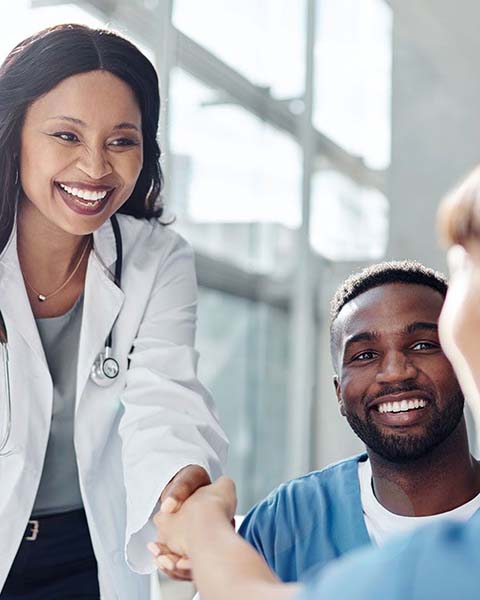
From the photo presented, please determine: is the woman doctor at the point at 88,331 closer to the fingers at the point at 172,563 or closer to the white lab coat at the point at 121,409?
the white lab coat at the point at 121,409

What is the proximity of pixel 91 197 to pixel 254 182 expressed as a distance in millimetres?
2875

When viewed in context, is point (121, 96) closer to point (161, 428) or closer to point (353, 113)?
point (161, 428)

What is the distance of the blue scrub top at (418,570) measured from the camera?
0.72m

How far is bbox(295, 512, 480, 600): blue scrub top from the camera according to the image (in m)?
0.72

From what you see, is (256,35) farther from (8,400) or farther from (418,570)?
(418,570)

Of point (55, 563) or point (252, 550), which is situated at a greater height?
point (252, 550)

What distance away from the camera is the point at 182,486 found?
139 cm

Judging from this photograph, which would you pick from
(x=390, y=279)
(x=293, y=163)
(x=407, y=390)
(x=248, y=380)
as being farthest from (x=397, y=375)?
(x=293, y=163)

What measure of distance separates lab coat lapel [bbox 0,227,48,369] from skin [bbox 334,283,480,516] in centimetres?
44

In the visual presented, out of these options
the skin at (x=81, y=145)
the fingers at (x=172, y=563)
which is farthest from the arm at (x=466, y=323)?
the skin at (x=81, y=145)

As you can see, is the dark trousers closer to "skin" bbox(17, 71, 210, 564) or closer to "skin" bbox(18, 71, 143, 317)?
"skin" bbox(17, 71, 210, 564)

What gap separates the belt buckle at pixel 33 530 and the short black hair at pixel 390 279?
49 cm

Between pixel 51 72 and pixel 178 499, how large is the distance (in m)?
0.60

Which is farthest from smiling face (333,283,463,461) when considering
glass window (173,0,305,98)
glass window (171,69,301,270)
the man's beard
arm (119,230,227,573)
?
glass window (173,0,305,98)
